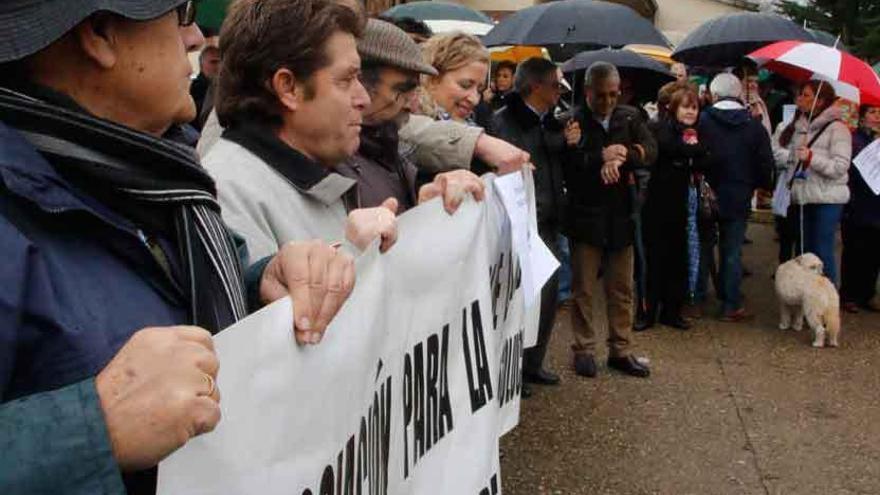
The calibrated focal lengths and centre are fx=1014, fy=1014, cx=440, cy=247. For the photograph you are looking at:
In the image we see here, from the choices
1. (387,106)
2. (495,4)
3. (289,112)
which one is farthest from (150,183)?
(495,4)

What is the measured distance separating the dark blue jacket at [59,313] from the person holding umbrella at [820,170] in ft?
25.7

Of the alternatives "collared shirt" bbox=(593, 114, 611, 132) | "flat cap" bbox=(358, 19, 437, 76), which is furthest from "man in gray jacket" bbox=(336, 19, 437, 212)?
"collared shirt" bbox=(593, 114, 611, 132)

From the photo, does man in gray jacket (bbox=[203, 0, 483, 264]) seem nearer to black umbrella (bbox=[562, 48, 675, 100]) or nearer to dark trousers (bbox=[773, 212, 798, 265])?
black umbrella (bbox=[562, 48, 675, 100])

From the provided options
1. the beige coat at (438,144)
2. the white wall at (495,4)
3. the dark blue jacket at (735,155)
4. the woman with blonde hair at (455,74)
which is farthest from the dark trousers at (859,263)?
the white wall at (495,4)

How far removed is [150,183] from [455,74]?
2978 mm

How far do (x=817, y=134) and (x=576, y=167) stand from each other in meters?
2.98

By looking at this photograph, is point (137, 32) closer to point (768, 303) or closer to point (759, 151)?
point (759, 151)

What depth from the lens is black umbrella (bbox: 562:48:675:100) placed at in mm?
8375

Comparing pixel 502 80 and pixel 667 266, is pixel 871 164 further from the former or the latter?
pixel 502 80

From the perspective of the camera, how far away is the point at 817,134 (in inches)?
333

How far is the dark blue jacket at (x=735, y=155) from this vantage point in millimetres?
8242

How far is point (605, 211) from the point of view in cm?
637

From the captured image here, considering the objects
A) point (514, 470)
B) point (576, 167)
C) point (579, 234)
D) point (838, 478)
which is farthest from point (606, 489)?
point (576, 167)

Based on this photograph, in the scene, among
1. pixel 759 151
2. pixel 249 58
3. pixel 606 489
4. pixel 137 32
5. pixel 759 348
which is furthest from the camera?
pixel 759 151
